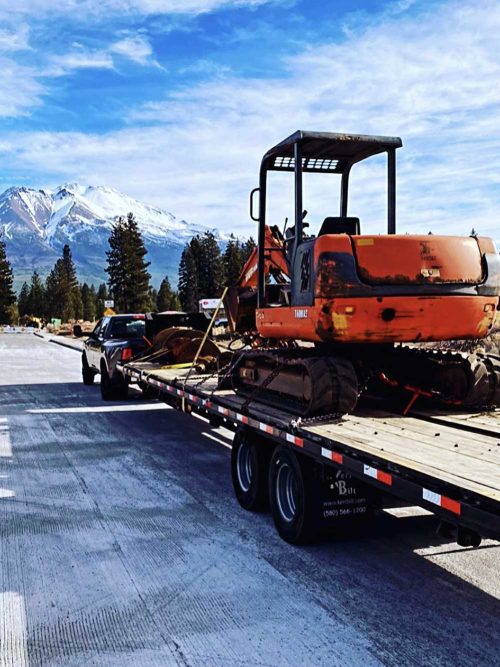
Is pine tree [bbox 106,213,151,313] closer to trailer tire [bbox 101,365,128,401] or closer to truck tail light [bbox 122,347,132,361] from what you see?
trailer tire [bbox 101,365,128,401]

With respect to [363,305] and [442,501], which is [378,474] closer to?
[442,501]

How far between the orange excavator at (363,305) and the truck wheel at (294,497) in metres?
0.50

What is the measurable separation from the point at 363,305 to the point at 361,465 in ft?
5.99

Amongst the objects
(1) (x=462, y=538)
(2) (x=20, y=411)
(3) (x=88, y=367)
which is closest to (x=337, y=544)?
(1) (x=462, y=538)

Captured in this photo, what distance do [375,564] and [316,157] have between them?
4.30m

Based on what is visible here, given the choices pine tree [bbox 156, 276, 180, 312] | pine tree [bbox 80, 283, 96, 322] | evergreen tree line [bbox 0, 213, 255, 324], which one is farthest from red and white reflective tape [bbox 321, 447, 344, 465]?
pine tree [bbox 80, 283, 96, 322]

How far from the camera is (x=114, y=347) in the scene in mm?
14023

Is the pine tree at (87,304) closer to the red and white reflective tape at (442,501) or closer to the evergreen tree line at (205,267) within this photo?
the evergreen tree line at (205,267)


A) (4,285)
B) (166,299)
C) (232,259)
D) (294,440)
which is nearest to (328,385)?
(294,440)

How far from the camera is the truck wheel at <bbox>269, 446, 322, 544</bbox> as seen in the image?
17.6ft

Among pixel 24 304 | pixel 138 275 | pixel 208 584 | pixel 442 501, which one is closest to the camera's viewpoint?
pixel 442 501

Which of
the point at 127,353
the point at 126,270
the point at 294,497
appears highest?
the point at 126,270

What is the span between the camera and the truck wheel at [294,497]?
5355 millimetres

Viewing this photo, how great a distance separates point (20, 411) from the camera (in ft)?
43.2
